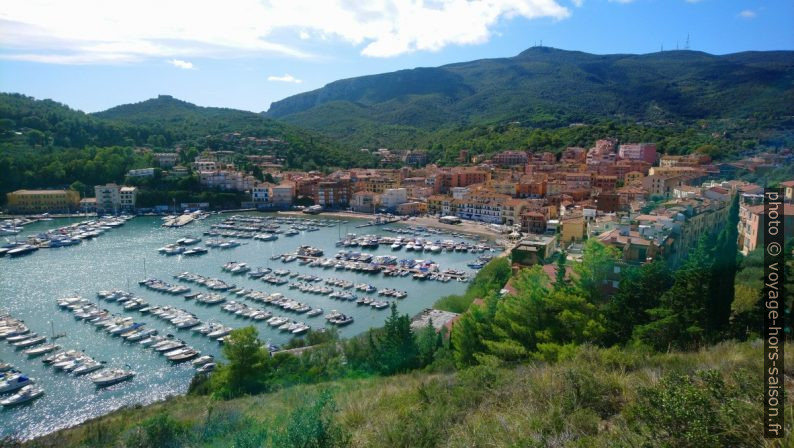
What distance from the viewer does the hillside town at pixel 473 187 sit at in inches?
802

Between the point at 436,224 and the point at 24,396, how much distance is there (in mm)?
18573

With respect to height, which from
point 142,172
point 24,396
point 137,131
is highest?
point 137,131

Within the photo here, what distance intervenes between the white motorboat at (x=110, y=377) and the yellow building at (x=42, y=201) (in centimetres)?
2247

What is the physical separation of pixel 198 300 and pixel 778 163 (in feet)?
46.7

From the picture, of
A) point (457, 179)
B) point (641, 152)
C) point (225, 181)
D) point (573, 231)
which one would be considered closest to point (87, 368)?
point (573, 231)

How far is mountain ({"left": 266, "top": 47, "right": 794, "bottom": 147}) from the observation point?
30.4 m

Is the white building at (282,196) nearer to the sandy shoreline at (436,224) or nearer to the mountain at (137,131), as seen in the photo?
the sandy shoreline at (436,224)

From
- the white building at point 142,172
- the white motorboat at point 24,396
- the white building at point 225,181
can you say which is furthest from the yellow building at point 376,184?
the white motorboat at point 24,396

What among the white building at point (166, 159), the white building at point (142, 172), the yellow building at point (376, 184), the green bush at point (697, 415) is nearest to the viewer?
the green bush at point (697, 415)

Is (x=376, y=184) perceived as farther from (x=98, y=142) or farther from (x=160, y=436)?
(x=160, y=436)

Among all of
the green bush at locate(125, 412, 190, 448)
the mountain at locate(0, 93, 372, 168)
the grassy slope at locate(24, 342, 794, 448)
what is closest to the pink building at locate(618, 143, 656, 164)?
the mountain at locate(0, 93, 372, 168)

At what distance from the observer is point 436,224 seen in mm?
25469

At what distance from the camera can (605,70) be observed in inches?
2400

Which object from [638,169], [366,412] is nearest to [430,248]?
[638,169]
